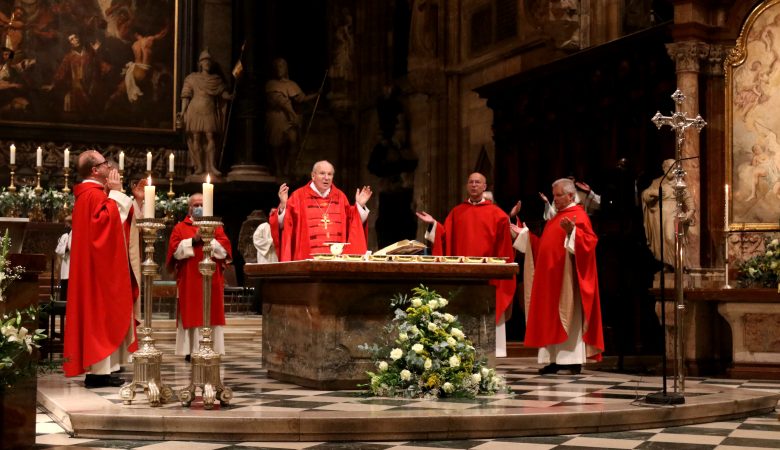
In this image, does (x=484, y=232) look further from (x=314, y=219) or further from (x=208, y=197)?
(x=208, y=197)

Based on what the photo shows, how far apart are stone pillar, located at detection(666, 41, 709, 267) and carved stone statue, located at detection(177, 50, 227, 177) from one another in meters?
10.8

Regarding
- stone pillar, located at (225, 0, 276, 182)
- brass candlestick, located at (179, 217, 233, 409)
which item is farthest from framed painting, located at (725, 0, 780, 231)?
stone pillar, located at (225, 0, 276, 182)

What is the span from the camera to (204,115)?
2038cm

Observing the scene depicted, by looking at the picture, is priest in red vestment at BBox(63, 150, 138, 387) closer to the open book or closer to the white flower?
the open book

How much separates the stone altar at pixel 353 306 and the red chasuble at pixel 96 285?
1175 mm

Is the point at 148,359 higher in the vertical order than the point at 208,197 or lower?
lower

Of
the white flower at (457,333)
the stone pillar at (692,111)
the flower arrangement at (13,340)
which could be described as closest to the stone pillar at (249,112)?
the stone pillar at (692,111)

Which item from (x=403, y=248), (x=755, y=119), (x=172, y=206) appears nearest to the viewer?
(x=403, y=248)

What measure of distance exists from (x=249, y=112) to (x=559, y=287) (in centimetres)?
1148

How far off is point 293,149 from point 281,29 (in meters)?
3.15

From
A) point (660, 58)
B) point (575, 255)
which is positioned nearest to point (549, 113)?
point (660, 58)

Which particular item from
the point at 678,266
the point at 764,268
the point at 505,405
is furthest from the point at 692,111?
the point at 505,405

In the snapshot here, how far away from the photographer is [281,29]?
75.6ft

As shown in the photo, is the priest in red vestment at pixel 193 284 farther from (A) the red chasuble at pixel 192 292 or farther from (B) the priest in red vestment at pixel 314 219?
(B) the priest in red vestment at pixel 314 219
